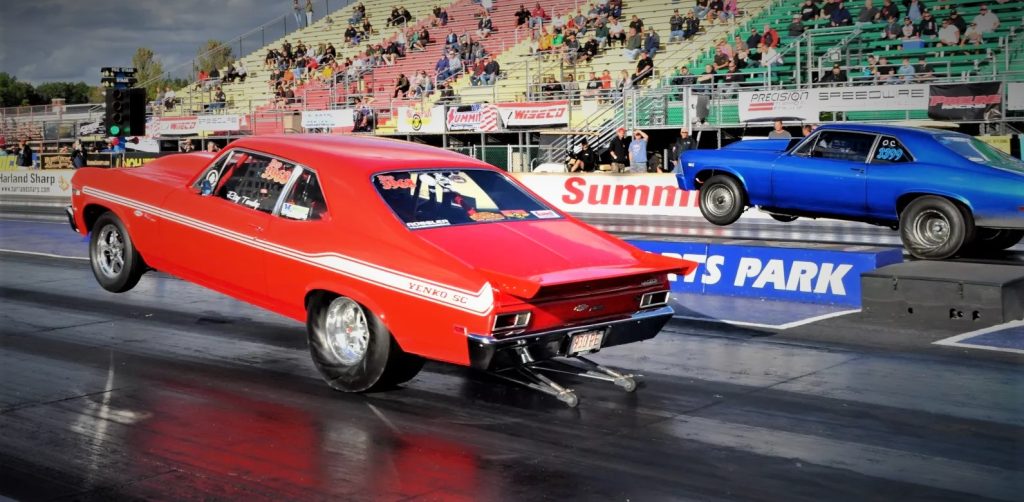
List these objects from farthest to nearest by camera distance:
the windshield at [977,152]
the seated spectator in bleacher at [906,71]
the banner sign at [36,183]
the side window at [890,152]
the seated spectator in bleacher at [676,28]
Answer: the banner sign at [36,183]
the seated spectator in bleacher at [676,28]
the seated spectator in bleacher at [906,71]
the side window at [890,152]
the windshield at [977,152]

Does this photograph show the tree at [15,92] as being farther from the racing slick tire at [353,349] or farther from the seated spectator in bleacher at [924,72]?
the racing slick tire at [353,349]

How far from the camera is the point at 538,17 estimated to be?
3850 centimetres

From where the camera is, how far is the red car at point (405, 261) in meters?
6.42

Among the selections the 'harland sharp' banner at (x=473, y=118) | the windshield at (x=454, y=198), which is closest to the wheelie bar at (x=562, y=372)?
the windshield at (x=454, y=198)

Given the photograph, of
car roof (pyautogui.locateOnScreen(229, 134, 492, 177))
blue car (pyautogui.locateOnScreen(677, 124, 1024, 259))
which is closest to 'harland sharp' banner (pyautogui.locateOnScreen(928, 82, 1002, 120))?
blue car (pyautogui.locateOnScreen(677, 124, 1024, 259))

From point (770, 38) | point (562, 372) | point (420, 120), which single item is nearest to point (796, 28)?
point (770, 38)

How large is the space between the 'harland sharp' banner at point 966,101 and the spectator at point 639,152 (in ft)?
20.4

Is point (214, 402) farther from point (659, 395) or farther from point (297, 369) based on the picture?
point (659, 395)

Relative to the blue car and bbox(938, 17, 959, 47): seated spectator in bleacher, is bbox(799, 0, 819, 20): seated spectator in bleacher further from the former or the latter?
the blue car

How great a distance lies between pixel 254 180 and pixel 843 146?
845 centimetres

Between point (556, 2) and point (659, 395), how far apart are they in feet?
110

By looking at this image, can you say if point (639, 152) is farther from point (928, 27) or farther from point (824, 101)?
point (928, 27)

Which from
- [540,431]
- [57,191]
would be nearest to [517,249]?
[540,431]

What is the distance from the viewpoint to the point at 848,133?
1384 cm
